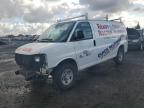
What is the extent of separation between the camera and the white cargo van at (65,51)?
7.20m

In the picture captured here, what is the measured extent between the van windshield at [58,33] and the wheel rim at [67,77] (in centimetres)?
105

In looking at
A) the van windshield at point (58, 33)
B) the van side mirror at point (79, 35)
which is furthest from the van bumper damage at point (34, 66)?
the van side mirror at point (79, 35)

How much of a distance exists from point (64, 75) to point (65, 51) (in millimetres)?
778

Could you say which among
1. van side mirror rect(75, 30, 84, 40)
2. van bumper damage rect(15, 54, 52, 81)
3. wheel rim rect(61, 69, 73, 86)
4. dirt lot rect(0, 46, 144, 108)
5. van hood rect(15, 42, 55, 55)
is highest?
van side mirror rect(75, 30, 84, 40)

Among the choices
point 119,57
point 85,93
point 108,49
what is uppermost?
point 108,49

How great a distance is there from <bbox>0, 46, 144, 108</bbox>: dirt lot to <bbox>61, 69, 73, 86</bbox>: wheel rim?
0.30 meters

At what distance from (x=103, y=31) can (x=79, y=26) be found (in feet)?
5.83

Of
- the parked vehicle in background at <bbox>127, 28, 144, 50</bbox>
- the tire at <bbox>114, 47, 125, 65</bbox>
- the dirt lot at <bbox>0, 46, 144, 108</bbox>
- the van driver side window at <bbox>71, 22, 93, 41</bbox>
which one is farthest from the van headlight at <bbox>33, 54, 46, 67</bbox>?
the parked vehicle in background at <bbox>127, 28, 144, 50</bbox>

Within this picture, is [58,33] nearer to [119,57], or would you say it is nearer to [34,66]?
[34,66]

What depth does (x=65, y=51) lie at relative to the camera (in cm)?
764

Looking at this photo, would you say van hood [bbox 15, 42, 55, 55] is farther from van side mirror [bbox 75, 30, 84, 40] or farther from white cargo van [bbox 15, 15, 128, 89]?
van side mirror [bbox 75, 30, 84, 40]

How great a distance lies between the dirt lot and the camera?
6406 millimetres

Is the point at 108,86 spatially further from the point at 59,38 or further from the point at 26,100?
the point at 26,100

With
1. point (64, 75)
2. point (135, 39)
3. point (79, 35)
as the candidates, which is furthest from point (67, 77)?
point (135, 39)
